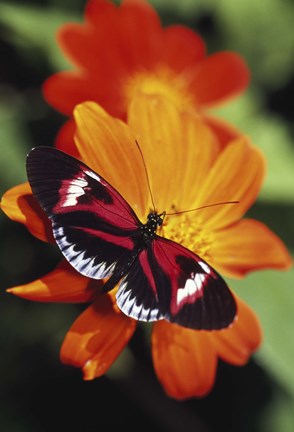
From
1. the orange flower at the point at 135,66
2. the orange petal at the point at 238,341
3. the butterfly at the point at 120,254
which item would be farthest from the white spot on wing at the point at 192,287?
the orange flower at the point at 135,66

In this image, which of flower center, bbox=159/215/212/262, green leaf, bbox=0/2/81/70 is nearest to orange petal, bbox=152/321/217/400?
flower center, bbox=159/215/212/262

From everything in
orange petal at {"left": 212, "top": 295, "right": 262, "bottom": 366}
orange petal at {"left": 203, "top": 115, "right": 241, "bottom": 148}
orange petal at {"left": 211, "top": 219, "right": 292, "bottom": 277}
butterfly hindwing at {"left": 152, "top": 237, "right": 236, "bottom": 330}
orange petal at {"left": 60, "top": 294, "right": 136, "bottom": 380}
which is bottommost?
orange petal at {"left": 212, "top": 295, "right": 262, "bottom": 366}

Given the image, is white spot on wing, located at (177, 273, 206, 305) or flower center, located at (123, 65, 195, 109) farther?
flower center, located at (123, 65, 195, 109)

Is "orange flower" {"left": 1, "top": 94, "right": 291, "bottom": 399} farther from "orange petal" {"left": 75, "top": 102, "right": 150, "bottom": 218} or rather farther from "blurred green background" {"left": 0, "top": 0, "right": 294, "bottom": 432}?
"blurred green background" {"left": 0, "top": 0, "right": 294, "bottom": 432}

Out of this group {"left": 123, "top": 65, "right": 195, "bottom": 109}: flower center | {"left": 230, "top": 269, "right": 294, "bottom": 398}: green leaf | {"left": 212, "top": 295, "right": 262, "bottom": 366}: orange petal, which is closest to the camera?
{"left": 212, "top": 295, "right": 262, "bottom": 366}: orange petal

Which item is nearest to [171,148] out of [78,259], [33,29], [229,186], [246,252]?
[229,186]

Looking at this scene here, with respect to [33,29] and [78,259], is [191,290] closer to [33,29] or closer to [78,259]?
[78,259]

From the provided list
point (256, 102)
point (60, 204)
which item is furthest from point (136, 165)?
point (256, 102)
